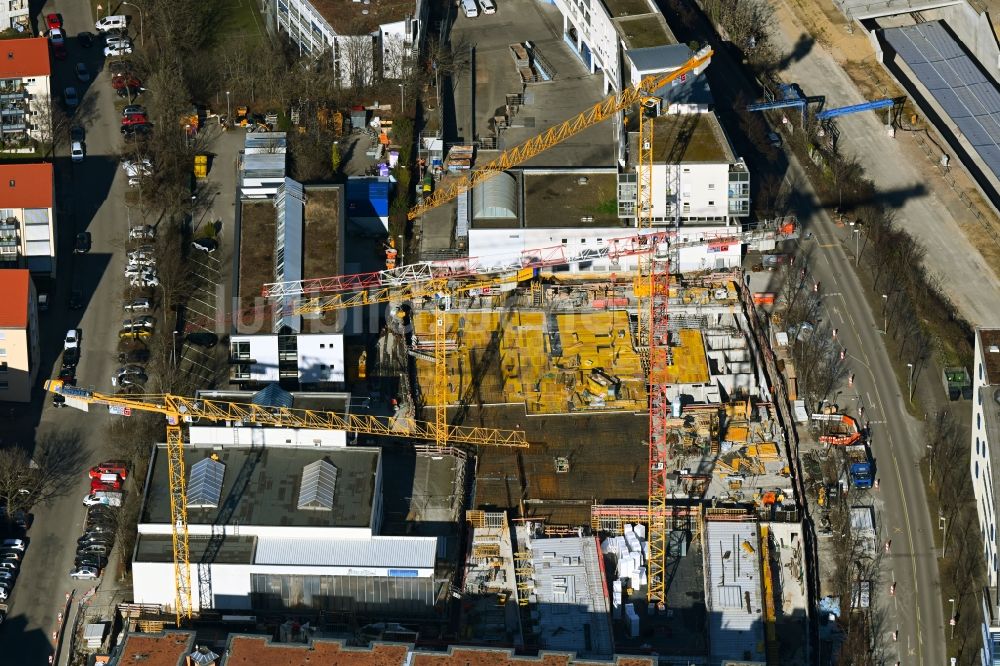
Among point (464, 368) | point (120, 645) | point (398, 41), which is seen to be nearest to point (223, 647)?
point (120, 645)

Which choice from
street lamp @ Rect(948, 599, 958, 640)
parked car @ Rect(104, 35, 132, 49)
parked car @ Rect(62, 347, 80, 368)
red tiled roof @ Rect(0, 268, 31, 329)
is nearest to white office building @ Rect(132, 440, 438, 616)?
parked car @ Rect(62, 347, 80, 368)

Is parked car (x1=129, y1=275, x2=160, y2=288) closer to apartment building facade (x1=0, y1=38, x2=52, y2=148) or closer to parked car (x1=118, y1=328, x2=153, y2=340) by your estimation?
parked car (x1=118, y1=328, x2=153, y2=340)

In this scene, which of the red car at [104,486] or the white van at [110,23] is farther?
the white van at [110,23]

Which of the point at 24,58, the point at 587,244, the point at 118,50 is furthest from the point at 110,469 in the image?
the point at 118,50

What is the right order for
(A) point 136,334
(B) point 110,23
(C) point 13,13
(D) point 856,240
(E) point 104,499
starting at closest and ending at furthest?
(E) point 104,499 → (A) point 136,334 → (D) point 856,240 → (B) point 110,23 → (C) point 13,13

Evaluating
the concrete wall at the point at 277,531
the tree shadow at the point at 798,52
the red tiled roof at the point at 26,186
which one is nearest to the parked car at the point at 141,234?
the red tiled roof at the point at 26,186

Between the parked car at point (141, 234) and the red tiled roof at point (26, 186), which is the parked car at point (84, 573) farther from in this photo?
the parked car at point (141, 234)

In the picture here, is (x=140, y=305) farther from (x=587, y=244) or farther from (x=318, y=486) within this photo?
(x=587, y=244)
